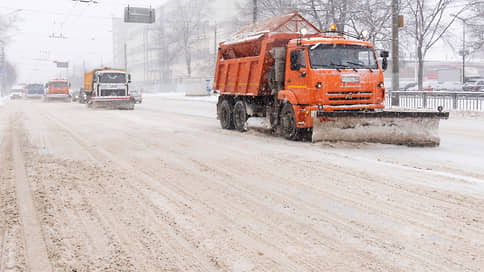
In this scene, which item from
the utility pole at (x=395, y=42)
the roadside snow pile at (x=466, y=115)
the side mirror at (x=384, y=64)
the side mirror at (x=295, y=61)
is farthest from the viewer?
the utility pole at (x=395, y=42)

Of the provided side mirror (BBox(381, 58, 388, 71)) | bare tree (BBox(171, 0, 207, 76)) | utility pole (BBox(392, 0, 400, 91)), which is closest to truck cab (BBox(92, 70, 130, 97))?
utility pole (BBox(392, 0, 400, 91))

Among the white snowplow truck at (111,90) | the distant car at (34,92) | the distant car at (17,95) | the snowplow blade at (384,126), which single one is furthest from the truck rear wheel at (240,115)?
the distant car at (17,95)

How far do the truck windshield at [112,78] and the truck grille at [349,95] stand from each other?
19812 mm

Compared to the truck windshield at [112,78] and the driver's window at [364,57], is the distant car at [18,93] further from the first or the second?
the driver's window at [364,57]

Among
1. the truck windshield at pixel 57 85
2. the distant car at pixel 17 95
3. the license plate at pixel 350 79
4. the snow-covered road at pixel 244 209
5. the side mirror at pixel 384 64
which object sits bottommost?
the snow-covered road at pixel 244 209

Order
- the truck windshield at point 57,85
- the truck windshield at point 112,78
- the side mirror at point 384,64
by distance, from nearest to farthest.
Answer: the side mirror at point 384,64
the truck windshield at point 112,78
the truck windshield at point 57,85

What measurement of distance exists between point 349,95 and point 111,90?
19.7 metres

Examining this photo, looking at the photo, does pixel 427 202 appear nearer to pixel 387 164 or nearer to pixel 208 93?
pixel 387 164

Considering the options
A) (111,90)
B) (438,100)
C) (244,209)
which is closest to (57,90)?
(111,90)

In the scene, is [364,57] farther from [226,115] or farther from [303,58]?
[226,115]

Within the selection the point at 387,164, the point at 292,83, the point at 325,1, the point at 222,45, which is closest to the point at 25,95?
the point at 325,1

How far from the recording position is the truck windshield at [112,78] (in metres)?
27.7

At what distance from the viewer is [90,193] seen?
604 cm

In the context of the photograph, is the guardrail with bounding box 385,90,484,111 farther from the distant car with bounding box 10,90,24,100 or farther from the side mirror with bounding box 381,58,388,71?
the distant car with bounding box 10,90,24,100
